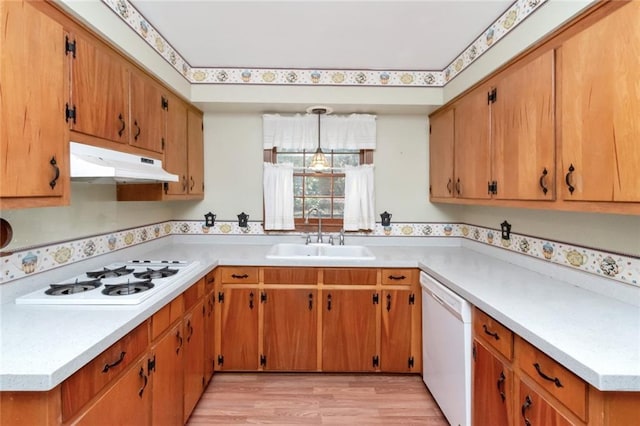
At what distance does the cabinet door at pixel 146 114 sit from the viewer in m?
1.96

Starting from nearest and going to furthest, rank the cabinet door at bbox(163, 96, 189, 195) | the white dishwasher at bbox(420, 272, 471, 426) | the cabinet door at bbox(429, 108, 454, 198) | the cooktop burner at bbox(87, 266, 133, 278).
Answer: the white dishwasher at bbox(420, 272, 471, 426) < the cooktop burner at bbox(87, 266, 133, 278) < the cabinet door at bbox(163, 96, 189, 195) < the cabinet door at bbox(429, 108, 454, 198)

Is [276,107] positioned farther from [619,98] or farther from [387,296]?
[619,98]

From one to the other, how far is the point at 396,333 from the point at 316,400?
0.75 m

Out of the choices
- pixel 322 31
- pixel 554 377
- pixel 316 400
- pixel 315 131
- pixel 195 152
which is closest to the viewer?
pixel 554 377

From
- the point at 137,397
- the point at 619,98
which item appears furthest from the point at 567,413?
the point at 137,397

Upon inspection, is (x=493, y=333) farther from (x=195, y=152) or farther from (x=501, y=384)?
(x=195, y=152)

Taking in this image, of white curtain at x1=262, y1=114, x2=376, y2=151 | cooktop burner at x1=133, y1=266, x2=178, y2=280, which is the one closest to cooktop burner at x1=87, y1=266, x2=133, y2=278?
cooktop burner at x1=133, y1=266, x2=178, y2=280

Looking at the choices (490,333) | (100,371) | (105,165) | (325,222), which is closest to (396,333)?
(490,333)

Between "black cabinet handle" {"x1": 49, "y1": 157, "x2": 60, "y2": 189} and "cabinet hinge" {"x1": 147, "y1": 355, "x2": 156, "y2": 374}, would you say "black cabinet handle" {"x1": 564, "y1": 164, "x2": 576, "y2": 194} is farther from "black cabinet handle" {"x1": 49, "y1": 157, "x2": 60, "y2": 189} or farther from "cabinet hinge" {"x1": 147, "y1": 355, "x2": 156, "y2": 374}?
"black cabinet handle" {"x1": 49, "y1": 157, "x2": 60, "y2": 189}

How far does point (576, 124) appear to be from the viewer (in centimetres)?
142

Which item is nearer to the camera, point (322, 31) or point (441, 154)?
point (322, 31)

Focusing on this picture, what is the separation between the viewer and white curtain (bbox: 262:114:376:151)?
3057 millimetres

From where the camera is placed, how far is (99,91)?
162 centimetres

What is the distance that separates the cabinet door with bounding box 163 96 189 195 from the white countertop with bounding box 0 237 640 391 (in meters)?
0.74
